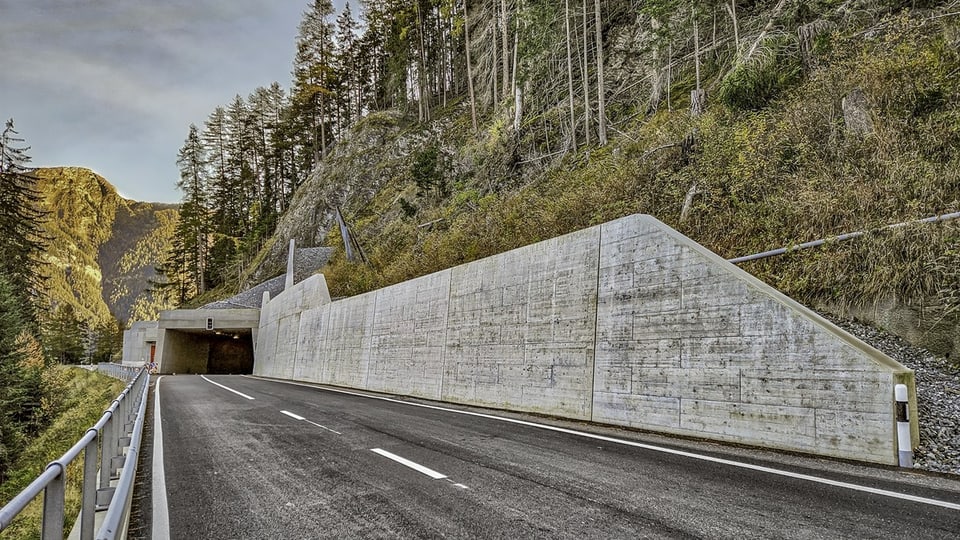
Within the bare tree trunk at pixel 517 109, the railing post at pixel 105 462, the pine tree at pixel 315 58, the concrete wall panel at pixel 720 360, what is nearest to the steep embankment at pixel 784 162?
the bare tree trunk at pixel 517 109

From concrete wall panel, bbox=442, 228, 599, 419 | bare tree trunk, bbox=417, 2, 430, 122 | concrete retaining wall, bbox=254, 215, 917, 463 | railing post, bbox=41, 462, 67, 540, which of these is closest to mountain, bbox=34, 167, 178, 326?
bare tree trunk, bbox=417, 2, 430, 122

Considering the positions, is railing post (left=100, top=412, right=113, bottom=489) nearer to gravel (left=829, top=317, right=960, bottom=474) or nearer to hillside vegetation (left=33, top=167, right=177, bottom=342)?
gravel (left=829, top=317, right=960, bottom=474)

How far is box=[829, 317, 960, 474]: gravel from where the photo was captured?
4969 millimetres

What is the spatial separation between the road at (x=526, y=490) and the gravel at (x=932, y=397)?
0.57 metres

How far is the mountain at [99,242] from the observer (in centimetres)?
11194

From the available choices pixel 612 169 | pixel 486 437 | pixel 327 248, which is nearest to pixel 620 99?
pixel 612 169

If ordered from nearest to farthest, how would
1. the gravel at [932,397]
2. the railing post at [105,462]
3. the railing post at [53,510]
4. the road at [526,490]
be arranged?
the railing post at [53,510] → the road at [526,490] → the railing post at [105,462] → the gravel at [932,397]

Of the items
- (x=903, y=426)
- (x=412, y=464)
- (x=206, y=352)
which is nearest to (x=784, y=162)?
(x=903, y=426)

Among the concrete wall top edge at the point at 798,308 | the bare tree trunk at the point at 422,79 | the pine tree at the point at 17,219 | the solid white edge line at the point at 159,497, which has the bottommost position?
the solid white edge line at the point at 159,497

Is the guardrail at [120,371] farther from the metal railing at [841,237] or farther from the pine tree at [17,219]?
the metal railing at [841,237]

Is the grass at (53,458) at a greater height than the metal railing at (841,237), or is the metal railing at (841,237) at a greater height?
the metal railing at (841,237)

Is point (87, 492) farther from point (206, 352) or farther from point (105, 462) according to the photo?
point (206, 352)

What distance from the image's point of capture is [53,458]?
1382cm

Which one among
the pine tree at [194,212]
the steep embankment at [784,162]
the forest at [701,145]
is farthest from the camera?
the pine tree at [194,212]
